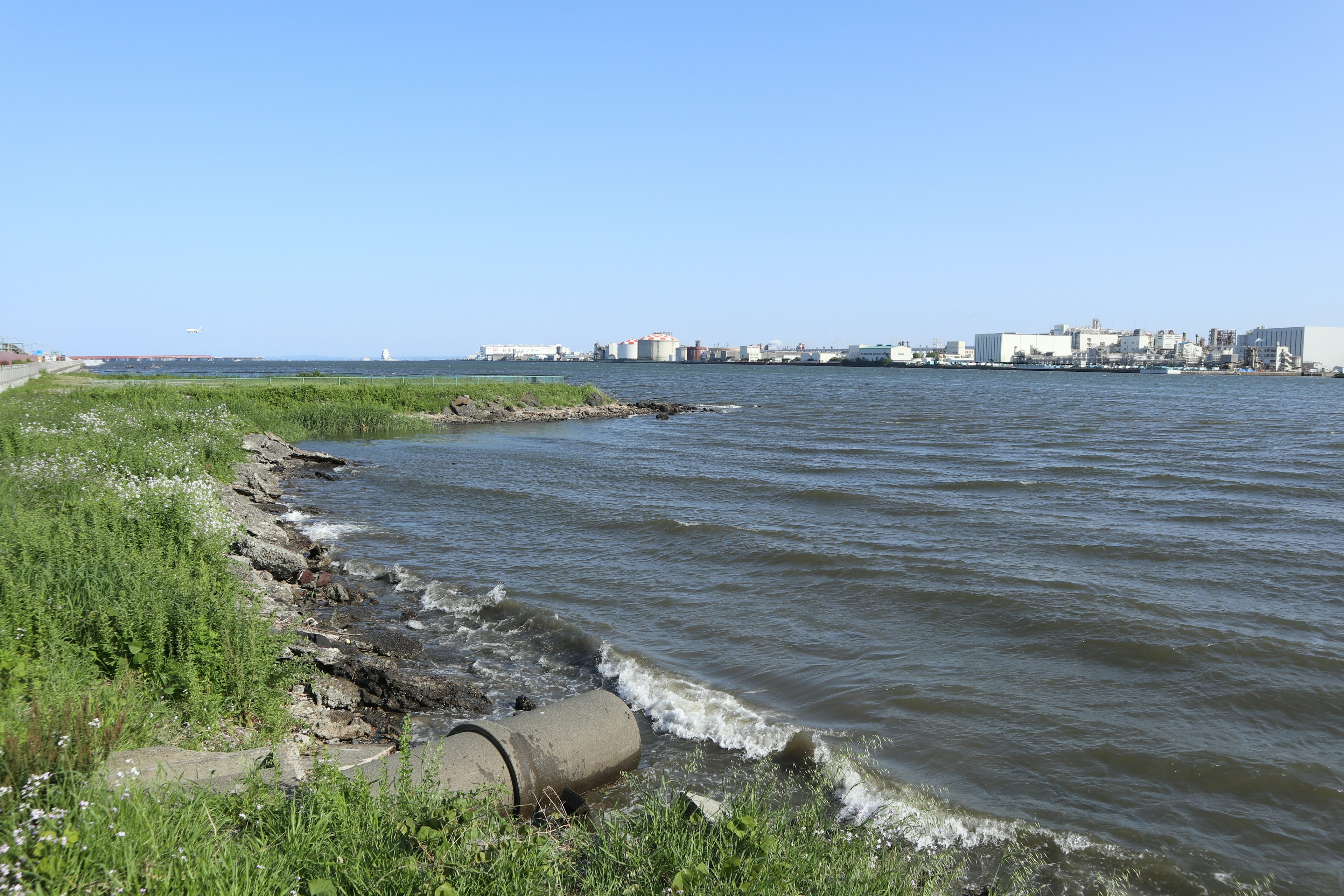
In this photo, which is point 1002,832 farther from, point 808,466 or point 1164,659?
point 808,466

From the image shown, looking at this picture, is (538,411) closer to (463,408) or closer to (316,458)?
(463,408)

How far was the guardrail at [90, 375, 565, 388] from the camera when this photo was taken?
48.0 metres

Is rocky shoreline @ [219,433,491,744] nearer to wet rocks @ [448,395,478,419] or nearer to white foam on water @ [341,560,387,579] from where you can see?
white foam on water @ [341,560,387,579]

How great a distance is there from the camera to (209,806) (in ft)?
16.2

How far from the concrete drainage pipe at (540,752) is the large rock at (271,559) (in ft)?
26.7

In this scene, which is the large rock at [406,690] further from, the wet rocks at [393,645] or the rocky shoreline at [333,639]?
the wet rocks at [393,645]

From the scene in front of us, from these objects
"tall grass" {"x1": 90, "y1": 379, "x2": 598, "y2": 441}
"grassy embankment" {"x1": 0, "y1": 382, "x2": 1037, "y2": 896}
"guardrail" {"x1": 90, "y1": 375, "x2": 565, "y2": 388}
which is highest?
"guardrail" {"x1": 90, "y1": 375, "x2": 565, "y2": 388}

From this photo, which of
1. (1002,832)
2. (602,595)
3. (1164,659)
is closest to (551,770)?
(1002,832)

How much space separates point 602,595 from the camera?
14234 mm

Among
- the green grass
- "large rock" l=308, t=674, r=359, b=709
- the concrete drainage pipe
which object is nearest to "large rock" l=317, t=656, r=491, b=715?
"large rock" l=308, t=674, r=359, b=709

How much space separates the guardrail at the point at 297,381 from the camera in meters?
Result: 48.0

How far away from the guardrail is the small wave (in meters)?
36.0

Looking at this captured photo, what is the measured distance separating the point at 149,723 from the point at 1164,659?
12.5 metres

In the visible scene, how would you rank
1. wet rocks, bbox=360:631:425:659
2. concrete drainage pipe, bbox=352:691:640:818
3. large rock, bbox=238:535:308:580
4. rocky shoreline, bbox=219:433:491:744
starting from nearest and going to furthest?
concrete drainage pipe, bbox=352:691:640:818
rocky shoreline, bbox=219:433:491:744
wet rocks, bbox=360:631:425:659
large rock, bbox=238:535:308:580
